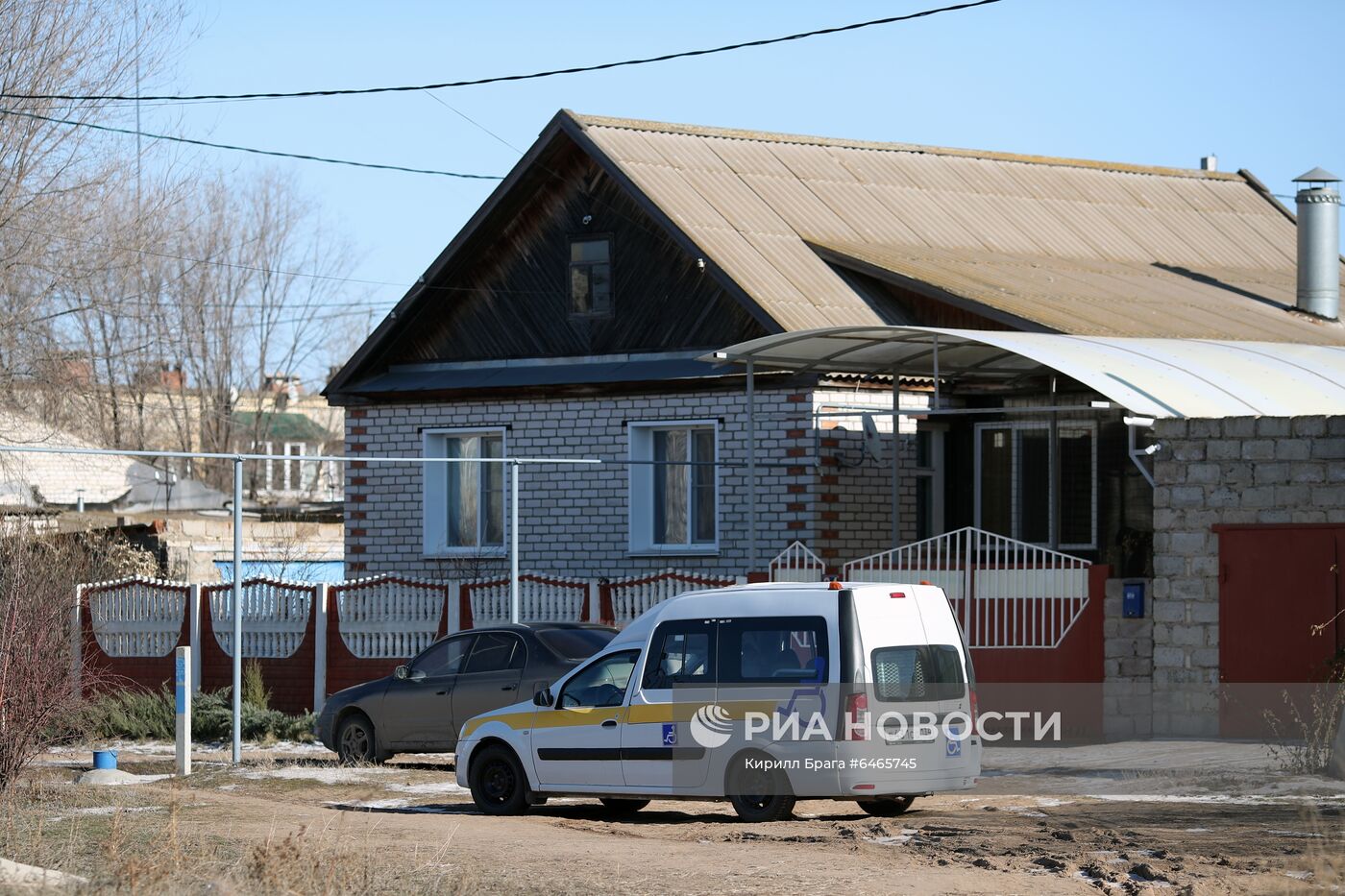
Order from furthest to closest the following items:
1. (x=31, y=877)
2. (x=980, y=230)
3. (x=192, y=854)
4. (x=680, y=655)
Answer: (x=980, y=230) < (x=680, y=655) < (x=192, y=854) < (x=31, y=877)

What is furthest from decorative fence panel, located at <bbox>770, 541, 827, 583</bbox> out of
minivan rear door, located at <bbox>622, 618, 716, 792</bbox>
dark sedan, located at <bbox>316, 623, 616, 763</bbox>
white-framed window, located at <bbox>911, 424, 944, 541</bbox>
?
minivan rear door, located at <bbox>622, 618, 716, 792</bbox>

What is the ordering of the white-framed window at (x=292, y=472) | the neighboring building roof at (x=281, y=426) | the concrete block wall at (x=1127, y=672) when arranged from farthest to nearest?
1. the white-framed window at (x=292, y=472)
2. the neighboring building roof at (x=281, y=426)
3. the concrete block wall at (x=1127, y=672)

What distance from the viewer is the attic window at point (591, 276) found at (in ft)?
84.1

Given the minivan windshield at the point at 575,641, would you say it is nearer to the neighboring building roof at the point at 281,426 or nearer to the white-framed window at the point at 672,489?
the white-framed window at the point at 672,489

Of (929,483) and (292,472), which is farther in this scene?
(292,472)

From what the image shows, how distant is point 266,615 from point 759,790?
1084 centimetres

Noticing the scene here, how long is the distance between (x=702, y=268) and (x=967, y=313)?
3289 millimetres

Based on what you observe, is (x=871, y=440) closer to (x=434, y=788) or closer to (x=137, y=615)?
(x=434, y=788)

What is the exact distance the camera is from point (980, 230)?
27906mm

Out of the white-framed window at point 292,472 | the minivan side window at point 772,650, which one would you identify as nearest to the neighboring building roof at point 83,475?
the white-framed window at point 292,472

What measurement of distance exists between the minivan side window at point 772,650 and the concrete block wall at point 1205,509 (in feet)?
18.6

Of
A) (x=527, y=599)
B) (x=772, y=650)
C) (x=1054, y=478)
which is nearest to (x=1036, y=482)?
(x=1054, y=478)

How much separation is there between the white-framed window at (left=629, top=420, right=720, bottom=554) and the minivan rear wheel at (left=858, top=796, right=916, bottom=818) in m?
10.5

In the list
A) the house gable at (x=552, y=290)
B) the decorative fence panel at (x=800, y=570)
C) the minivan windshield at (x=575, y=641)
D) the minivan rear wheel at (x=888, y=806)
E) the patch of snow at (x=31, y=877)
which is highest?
the house gable at (x=552, y=290)
